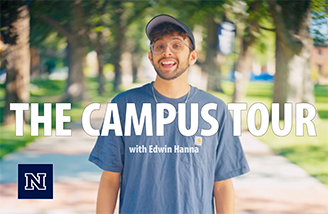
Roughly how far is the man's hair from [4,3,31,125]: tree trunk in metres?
6.85

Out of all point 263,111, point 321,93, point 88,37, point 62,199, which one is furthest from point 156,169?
point 88,37

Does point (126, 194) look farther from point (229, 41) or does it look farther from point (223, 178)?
point (229, 41)

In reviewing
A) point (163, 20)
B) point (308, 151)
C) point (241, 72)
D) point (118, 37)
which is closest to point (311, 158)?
point (308, 151)

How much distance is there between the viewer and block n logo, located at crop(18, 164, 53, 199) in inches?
167

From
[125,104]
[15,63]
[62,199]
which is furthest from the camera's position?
[15,63]

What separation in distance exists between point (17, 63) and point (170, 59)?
8.07 meters

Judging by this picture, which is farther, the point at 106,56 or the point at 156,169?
the point at 106,56

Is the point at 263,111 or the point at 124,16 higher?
the point at 124,16

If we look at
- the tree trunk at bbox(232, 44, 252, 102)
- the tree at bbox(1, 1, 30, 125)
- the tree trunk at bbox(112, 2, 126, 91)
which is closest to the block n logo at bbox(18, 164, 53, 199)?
the tree at bbox(1, 1, 30, 125)

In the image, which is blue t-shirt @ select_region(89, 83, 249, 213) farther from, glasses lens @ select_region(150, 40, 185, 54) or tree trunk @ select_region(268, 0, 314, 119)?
tree trunk @ select_region(268, 0, 314, 119)

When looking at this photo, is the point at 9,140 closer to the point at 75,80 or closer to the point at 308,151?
the point at 308,151

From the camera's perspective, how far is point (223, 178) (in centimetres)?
223

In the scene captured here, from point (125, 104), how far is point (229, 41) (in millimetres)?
11638

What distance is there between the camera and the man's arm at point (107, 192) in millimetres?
2191
